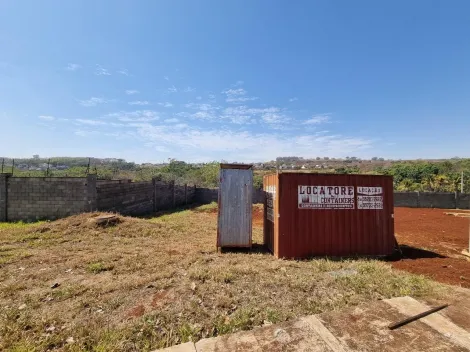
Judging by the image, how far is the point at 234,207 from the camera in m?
7.48

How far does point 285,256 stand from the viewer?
6.76 meters

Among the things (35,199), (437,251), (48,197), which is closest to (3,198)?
(35,199)

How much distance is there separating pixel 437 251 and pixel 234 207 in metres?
6.39

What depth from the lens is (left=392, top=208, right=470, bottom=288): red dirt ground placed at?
571 cm

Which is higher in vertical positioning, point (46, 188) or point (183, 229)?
point (46, 188)

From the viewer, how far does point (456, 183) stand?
25594 mm

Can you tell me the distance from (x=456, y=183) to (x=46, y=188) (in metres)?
33.0

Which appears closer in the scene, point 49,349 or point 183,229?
point 49,349

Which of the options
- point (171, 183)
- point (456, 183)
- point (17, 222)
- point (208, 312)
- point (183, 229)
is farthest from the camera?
point (456, 183)

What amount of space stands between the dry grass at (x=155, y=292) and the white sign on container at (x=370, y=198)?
169cm

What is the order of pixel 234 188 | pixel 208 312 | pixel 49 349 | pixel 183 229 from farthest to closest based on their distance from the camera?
pixel 183 229
pixel 234 188
pixel 208 312
pixel 49 349

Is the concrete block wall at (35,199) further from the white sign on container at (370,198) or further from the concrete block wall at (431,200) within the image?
the concrete block wall at (431,200)

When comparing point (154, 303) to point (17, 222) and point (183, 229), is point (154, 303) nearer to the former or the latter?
point (183, 229)

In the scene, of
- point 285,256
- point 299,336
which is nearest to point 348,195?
point 285,256
